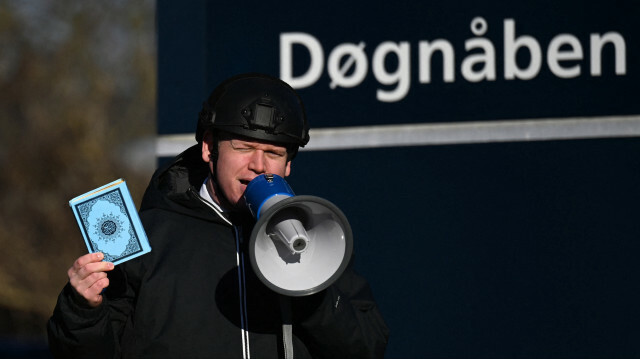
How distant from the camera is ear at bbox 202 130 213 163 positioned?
3357 millimetres

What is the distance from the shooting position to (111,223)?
9.89 ft

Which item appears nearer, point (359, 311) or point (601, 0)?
point (359, 311)

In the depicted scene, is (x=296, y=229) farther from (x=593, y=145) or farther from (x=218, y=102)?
(x=593, y=145)

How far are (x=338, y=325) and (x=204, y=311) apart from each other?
0.44 meters

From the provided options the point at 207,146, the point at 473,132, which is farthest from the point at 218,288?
the point at 473,132

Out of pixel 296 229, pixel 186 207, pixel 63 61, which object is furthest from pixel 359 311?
pixel 63 61

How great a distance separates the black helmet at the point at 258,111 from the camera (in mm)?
3223

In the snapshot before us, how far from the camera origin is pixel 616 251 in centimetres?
469

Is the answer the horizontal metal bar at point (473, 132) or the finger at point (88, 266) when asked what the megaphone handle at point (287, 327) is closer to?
the finger at point (88, 266)

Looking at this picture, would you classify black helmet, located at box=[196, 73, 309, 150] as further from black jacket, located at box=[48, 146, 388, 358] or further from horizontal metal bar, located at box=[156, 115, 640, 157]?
horizontal metal bar, located at box=[156, 115, 640, 157]

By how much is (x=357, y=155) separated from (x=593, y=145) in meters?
1.17

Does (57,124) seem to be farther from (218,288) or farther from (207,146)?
(218,288)

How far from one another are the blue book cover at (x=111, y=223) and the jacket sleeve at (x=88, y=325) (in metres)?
0.14

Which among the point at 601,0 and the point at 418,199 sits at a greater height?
the point at 601,0
